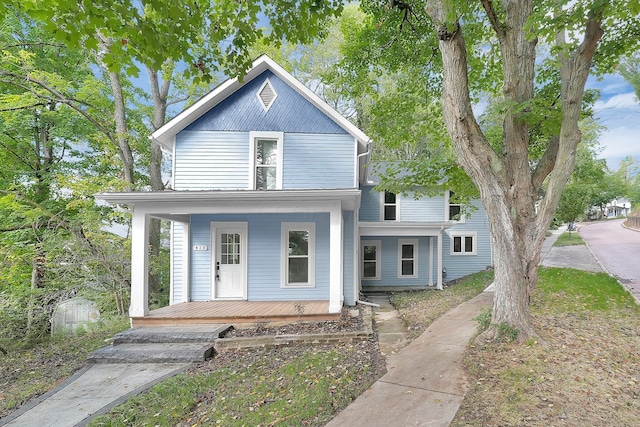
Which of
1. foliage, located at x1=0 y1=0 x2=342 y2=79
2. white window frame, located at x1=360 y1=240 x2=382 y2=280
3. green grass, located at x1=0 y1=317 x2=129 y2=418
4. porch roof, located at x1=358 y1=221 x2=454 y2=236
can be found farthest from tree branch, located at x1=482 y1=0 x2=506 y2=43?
white window frame, located at x1=360 y1=240 x2=382 y2=280

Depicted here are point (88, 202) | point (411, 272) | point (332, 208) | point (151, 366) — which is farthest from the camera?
point (411, 272)

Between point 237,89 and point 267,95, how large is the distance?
0.88 meters

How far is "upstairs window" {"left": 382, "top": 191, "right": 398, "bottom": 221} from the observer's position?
1429 centimetres

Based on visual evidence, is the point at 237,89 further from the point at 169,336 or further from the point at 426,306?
the point at 426,306

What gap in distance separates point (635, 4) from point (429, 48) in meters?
4.22

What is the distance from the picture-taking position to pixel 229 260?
29.2 ft

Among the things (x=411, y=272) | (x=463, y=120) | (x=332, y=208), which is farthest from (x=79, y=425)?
(x=411, y=272)

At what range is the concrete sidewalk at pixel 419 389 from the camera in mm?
3279

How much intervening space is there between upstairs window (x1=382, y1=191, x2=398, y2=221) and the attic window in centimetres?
731

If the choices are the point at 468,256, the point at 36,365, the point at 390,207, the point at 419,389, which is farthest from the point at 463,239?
the point at 36,365

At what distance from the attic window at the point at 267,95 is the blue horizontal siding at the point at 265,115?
0.29ft

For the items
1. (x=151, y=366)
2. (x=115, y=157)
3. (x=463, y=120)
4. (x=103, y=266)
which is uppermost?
(x=115, y=157)

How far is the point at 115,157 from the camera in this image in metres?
12.2

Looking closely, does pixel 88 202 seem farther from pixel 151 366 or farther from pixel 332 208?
pixel 332 208
